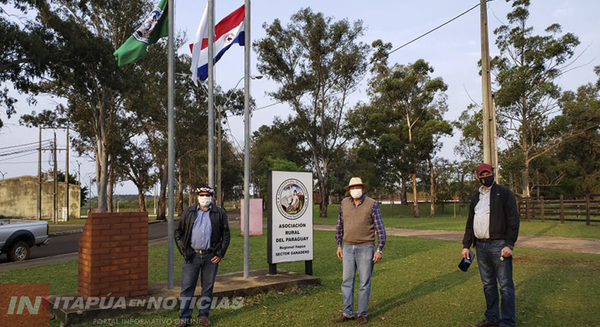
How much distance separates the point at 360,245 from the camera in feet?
20.3

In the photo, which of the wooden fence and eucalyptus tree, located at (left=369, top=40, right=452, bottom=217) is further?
eucalyptus tree, located at (left=369, top=40, right=452, bottom=217)

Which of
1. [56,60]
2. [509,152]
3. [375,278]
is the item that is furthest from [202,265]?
[509,152]

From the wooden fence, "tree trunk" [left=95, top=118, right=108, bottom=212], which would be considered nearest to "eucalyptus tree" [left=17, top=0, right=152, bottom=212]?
"tree trunk" [left=95, top=118, right=108, bottom=212]

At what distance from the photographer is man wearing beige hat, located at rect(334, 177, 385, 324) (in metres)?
6.12

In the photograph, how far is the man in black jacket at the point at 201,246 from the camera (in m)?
6.03

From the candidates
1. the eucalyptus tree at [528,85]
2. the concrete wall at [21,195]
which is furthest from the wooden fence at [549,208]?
the concrete wall at [21,195]

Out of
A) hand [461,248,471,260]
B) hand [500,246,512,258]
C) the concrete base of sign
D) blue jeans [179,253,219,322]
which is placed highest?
hand [500,246,512,258]

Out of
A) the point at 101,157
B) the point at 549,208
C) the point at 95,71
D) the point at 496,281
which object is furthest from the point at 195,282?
the point at 549,208

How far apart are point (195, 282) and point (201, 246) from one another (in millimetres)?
495

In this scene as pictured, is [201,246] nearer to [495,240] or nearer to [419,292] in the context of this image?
[495,240]

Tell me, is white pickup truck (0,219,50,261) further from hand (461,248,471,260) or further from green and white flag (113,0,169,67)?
hand (461,248,471,260)

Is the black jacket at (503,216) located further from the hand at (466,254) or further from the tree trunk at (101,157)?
the tree trunk at (101,157)

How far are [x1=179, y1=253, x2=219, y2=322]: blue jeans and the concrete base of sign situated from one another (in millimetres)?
385

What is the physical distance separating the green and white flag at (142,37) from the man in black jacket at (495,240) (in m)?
6.06
